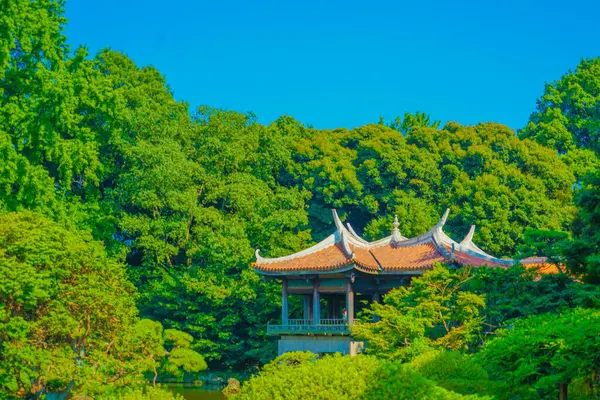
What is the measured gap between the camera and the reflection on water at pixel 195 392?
74.1ft

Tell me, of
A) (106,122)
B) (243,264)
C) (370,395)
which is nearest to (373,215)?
(243,264)

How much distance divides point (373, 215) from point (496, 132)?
5648 mm

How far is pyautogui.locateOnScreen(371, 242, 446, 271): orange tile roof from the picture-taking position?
21.1m

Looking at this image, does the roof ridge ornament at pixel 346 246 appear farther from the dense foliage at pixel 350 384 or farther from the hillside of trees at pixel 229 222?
the dense foliage at pixel 350 384

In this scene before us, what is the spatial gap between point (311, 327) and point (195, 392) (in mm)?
4311

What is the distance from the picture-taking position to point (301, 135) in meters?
35.7

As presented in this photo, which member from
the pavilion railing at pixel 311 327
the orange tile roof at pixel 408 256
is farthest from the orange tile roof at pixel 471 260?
the pavilion railing at pixel 311 327

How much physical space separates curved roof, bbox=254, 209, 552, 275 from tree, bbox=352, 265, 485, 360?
98.6 inches

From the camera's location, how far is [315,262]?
22047 millimetres

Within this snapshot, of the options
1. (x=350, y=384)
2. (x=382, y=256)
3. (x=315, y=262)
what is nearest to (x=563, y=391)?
(x=350, y=384)

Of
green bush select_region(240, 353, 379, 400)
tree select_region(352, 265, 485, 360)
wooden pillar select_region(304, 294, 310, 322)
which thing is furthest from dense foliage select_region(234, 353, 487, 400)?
wooden pillar select_region(304, 294, 310, 322)

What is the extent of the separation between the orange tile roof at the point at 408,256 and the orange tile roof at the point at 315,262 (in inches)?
43.4

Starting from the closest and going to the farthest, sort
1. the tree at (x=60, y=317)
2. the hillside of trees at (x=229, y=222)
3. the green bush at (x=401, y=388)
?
the green bush at (x=401, y=388), the hillside of trees at (x=229, y=222), the tree at (x=60, y=317)

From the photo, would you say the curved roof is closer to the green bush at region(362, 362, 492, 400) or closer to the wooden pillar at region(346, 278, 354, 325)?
the wooden pillar at region(346, 278, 354, 325)
